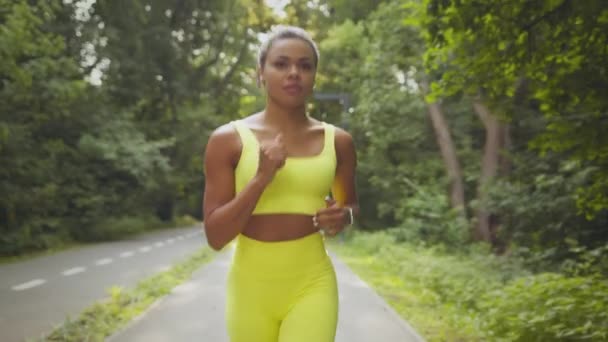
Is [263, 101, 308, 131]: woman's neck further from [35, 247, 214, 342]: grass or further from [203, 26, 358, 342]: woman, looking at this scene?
[35, 247, 214, 342]: grass

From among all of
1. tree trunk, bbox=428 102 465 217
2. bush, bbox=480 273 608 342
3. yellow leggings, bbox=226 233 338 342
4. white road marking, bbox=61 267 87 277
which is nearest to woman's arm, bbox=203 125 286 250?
yellow leggings, bbox=226 233 338 342

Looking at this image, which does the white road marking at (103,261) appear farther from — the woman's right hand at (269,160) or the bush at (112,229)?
the woman's right hand at (269,160)

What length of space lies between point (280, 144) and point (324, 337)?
26.2 inches

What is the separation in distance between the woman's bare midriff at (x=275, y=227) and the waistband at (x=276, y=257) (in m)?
0.02

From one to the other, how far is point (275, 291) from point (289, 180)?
0.39m

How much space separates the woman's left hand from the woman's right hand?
0.25 m

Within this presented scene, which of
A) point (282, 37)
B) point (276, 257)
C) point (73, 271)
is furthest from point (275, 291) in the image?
point (73, 271)

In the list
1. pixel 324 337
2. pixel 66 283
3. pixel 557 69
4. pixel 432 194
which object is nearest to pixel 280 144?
pixel 324 337

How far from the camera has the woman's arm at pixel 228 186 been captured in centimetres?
216

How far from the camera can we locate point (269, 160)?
215 centimetres

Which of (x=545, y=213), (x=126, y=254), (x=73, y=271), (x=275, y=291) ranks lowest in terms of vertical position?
(x=126, y=254)

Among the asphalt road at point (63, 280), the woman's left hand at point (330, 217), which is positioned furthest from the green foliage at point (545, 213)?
the woman's left hand at point (330, 217)

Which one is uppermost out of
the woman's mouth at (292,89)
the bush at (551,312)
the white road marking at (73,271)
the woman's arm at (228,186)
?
the woman's mouth at (292,89)

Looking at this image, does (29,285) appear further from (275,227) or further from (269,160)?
(269,160)
